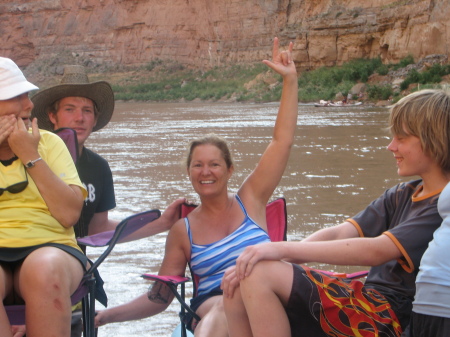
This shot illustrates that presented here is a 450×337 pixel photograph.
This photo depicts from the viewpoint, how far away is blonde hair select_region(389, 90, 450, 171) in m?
2.21

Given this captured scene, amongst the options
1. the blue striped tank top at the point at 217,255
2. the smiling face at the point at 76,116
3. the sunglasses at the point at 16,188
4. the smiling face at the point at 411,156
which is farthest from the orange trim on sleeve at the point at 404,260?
the smiling face at the point at 76,116

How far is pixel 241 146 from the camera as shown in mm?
11805

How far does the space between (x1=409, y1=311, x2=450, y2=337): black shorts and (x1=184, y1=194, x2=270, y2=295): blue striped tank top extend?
0.79 meters

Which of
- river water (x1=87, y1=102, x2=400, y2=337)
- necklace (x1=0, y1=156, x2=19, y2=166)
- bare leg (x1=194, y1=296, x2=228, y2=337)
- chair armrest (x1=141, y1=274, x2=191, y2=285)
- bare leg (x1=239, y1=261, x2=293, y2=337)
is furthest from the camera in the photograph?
river water (x1=87, y1=102, x2=400, y2=337)

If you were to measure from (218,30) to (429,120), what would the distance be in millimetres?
48902

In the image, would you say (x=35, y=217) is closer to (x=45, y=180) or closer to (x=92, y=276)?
(x=45, y=180)

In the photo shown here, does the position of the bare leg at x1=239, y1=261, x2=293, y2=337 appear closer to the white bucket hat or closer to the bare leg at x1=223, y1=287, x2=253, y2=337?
the bare leg at x1=223, y1=287, x2=253, y2=337

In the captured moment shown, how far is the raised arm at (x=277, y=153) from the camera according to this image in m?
2.91

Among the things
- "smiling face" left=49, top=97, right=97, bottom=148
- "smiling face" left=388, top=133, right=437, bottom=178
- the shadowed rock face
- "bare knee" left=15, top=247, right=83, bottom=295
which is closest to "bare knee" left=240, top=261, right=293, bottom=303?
"smiling face" left=388, top=133, right=437, bottom=178

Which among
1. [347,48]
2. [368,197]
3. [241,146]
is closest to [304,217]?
[368,197]

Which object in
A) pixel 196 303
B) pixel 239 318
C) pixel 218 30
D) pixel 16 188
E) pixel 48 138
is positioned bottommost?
pixel 196 303

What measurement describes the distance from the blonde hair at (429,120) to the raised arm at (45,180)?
126 centimetres

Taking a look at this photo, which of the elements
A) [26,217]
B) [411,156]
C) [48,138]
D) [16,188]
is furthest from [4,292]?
[411,156]

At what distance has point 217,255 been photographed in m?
2.68
